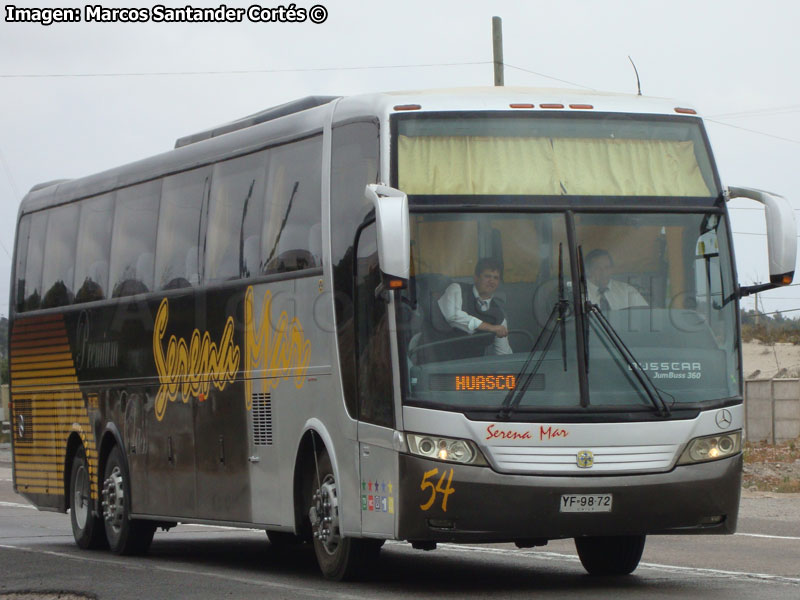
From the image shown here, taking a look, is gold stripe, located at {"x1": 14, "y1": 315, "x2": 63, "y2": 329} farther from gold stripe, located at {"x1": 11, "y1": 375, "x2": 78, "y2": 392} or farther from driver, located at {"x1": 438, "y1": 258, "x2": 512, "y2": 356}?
driver, located at {"x1": 438, "y1": 258, "x2": 512, "y2": 356}

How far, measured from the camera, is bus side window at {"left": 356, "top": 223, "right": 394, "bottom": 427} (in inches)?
419

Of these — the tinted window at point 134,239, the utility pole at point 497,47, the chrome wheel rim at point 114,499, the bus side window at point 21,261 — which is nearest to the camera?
the tinted window at point 134,239

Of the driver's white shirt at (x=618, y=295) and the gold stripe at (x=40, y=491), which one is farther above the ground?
the driver's white shirt at (x=618, y=295)

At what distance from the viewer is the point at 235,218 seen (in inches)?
536

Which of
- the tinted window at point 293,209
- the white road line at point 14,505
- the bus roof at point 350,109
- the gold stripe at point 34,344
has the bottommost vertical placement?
the white road line at point 14,505

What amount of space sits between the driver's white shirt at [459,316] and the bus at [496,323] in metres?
0.01

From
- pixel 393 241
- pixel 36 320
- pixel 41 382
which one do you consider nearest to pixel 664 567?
pixel 393 241

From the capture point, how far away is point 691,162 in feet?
36.6

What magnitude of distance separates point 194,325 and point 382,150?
4067mm

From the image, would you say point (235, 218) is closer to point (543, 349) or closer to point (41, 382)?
point (543, 349)

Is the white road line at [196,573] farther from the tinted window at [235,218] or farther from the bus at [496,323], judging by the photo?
the tinted window at [235,218]

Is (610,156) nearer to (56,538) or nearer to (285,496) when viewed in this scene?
(285,496)

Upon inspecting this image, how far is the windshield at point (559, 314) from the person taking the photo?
1041cm

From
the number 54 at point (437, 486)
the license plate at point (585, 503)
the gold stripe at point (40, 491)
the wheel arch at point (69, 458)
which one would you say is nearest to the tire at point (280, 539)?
the wheel arch at point (69, 458)
